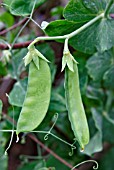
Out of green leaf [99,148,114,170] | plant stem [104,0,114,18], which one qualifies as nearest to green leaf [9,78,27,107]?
plant stem [104,0,114,18]

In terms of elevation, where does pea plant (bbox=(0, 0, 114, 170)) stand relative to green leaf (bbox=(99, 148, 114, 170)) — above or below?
above

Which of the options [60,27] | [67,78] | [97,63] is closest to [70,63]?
[67,78]

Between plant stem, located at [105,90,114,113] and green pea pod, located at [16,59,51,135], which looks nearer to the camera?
green pea pod, located at [16,59,51,135]

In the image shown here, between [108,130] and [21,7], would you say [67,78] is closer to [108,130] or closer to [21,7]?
[21,7]

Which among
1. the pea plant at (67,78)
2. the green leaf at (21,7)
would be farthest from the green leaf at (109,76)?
the green leaf at (21,7)

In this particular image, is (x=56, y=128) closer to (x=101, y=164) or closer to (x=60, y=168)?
(x=60, y=168)

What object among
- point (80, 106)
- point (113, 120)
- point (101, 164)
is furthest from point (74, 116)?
point (101, 164)

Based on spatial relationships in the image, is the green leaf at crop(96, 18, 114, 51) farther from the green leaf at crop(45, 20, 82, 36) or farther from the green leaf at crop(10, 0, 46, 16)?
the green leaf at crop(10, 0, 46, 16)
